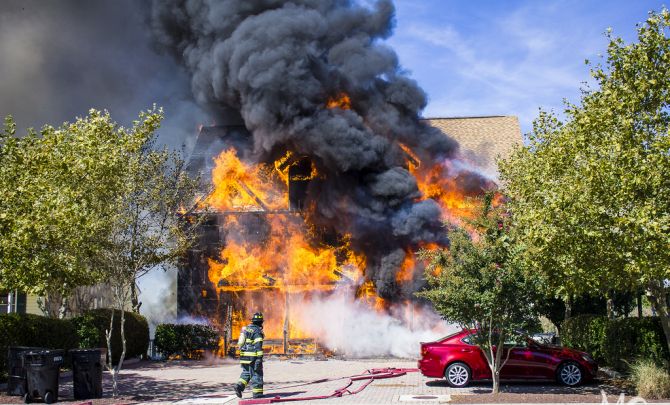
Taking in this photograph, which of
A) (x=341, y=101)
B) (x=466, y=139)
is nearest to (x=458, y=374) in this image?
(x=341, y=101)

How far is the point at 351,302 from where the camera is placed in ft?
78.9

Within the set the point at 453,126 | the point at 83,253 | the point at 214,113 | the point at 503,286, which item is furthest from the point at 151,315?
the point at 503,286

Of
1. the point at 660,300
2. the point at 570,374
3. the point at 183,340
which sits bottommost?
the point at 570,374

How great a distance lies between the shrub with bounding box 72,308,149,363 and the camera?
20.3m

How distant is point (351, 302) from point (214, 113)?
9775mm

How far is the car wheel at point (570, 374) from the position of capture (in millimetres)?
14578

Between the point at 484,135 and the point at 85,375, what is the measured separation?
21226mm

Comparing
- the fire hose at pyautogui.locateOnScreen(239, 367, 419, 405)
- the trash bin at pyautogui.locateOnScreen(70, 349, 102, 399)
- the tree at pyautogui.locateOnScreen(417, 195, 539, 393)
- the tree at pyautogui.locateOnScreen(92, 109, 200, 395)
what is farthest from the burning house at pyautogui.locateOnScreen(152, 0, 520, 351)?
the trash bin at pyautogui.locateOnScreen(70, 349, 102, 399)

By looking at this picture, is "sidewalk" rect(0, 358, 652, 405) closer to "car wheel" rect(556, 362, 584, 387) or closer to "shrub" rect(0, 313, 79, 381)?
"car wheel" rect(556, 362, 584, 387)

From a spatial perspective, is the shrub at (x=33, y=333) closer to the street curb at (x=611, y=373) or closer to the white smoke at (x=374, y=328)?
the white smoke at (x=374, y=328)

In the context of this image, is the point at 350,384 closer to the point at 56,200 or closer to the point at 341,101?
the point at 56,200

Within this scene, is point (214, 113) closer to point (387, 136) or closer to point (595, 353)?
point (387, 136)

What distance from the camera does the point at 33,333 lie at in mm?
16188

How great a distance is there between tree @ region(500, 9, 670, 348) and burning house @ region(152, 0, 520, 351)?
34.8 feet
